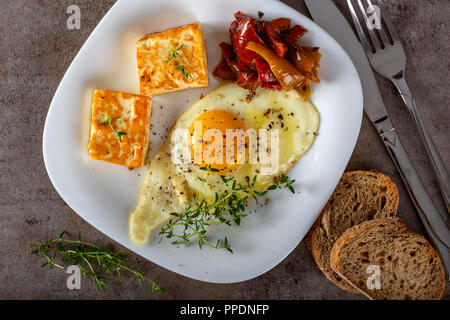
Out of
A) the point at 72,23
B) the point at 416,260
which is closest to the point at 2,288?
the point at 72,23

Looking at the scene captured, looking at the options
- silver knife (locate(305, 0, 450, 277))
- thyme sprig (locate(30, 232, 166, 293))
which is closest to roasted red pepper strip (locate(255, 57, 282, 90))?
silver knife (locate(305, 0, 450, 277))

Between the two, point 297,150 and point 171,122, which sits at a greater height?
point 171,122

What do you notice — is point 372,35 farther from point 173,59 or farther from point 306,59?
point 173,59

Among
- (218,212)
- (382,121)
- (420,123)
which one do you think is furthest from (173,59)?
(420,123)

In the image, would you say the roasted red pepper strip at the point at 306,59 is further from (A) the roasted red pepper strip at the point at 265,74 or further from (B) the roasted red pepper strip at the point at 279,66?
(A) the roasted red pepper strip at the point at 265,74
